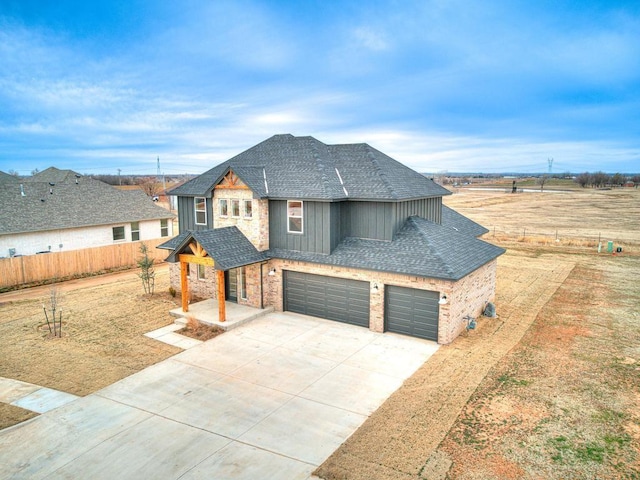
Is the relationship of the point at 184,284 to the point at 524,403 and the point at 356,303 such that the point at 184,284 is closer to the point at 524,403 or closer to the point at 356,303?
the point at 356,303

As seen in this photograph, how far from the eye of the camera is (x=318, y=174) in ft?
A: 59.7

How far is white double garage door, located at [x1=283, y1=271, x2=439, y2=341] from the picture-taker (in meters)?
15.2

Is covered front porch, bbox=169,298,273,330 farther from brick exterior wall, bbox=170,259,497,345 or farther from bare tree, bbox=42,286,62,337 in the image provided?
bare tree, bbox=42,286,62,337

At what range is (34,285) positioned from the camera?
23266 mm

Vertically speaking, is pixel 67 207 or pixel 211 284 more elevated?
pixel 67 207

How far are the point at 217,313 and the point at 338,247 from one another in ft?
18.6

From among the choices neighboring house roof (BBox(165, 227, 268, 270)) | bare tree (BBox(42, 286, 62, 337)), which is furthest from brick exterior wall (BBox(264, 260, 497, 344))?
bare tree (BBox(42, 286, 62, 337))

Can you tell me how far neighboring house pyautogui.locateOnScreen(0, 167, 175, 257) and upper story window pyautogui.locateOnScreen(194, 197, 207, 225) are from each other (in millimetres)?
11051

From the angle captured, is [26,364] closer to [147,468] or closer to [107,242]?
[147,468]

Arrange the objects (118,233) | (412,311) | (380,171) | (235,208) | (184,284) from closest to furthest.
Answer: (412,311) < (184,284) < (380,171) < (235,208) < (118,233)

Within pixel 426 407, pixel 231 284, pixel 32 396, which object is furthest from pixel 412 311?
pixel 32 396

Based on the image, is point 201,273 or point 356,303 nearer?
point 356,303

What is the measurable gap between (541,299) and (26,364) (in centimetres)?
2096

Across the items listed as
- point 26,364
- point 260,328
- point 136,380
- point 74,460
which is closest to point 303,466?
point 74,460
